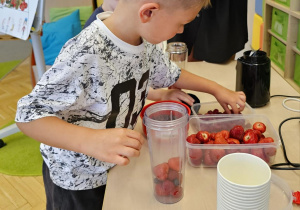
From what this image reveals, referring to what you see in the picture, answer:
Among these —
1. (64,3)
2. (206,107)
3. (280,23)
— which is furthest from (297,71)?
(64,3)

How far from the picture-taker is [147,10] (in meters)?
0.62

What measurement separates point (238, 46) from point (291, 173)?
0.86m

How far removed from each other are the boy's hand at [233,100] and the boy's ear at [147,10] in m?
0.37

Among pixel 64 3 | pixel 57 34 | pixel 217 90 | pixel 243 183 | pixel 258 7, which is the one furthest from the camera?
pixel 64 3

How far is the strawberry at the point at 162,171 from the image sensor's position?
0.62 metres

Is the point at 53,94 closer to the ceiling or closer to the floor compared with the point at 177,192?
closer to the ceiling

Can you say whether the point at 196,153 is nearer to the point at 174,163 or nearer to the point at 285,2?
the point at 174,163

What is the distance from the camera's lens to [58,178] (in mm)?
797

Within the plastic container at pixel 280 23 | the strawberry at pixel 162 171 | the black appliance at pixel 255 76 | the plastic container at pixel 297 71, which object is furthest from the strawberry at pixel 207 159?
the plastic container at pixel 280 23

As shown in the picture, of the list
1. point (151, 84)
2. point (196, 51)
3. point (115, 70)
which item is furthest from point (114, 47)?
point (196, 51)

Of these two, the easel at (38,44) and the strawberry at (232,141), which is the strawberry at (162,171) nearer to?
the strawberry at (232,141)

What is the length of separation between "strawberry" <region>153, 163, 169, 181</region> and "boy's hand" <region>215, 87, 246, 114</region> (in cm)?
35

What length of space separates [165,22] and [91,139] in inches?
10.3

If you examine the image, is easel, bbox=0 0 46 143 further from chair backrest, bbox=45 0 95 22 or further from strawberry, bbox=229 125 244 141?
chair backrest, bbox=45 0 95 22
